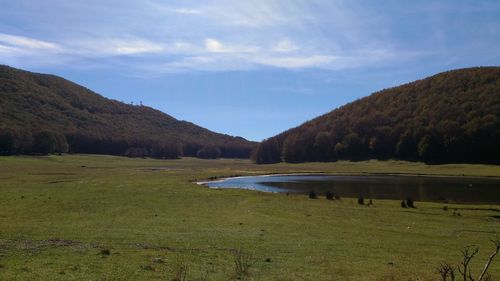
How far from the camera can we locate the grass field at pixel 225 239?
16.5 m

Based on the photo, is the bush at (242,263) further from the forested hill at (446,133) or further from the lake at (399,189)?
the forested hill at (446,133)

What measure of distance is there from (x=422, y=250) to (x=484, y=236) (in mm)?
7033

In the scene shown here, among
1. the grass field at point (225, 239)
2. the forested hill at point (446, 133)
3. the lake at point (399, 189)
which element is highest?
the forested hill at point (446, 133)

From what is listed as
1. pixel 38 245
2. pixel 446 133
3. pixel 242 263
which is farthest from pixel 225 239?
pixel 446 133

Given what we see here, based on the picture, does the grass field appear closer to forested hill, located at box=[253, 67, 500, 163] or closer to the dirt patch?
the dirt patch

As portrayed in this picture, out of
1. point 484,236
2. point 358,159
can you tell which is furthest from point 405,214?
point 358,159

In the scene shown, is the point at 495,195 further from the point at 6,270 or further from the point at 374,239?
the point at 6,270

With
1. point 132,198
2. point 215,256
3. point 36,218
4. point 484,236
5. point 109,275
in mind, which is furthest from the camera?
point 132,198

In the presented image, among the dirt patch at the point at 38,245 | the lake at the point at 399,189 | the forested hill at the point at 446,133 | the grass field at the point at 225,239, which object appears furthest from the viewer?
the forested hill at the point at 446,133

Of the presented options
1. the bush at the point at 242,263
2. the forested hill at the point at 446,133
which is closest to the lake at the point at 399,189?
the bush at the point at 242,263

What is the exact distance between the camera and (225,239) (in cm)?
2373

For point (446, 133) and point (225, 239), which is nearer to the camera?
point (225, 239)

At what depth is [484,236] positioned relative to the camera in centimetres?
2709

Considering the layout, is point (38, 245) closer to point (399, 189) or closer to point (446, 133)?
point (399, 189)
